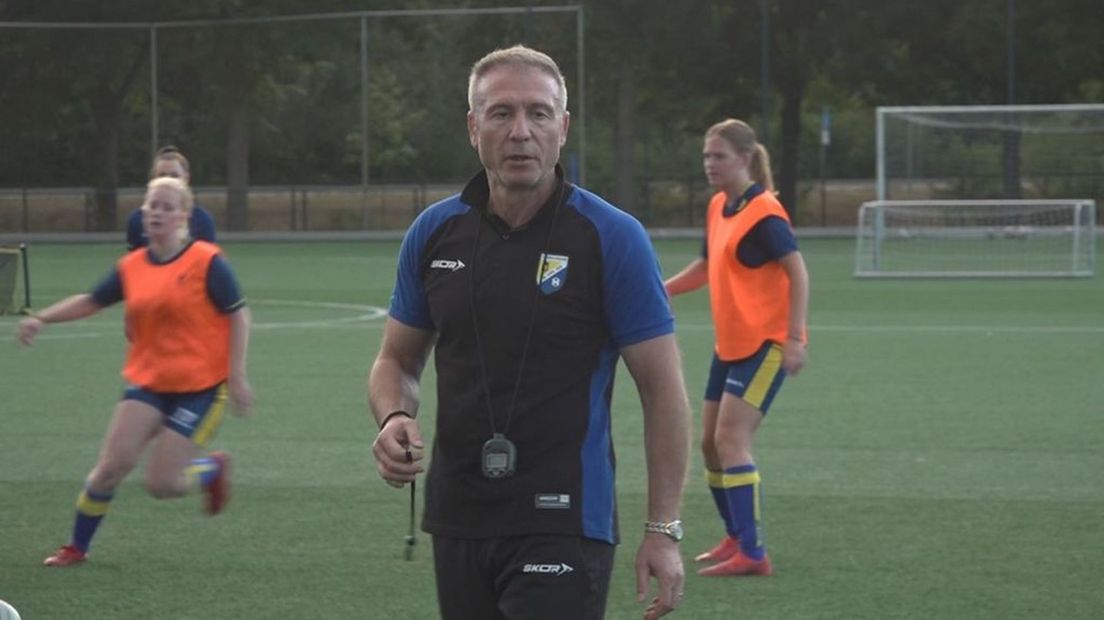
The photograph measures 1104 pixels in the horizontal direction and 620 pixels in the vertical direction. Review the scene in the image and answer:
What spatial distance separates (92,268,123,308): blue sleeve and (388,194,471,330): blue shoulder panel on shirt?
4622 millimetres

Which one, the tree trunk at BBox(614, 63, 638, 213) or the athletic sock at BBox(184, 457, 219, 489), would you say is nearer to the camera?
the athletic sock at BBox(184, 457, 219, 489)

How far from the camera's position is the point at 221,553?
29.7ft

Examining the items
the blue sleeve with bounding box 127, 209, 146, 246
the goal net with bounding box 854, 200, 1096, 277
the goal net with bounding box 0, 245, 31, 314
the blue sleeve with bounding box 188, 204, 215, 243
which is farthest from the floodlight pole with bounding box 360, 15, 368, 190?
the blue sleeve with bounding box 188, 204, 215, 243

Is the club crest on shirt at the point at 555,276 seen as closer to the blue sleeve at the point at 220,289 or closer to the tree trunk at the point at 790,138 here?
the blue sleeve at the point at 220,289

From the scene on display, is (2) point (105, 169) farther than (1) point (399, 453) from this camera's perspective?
Yes

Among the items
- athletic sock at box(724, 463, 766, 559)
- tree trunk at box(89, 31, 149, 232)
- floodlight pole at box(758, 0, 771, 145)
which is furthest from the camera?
tree trunk at box(89, 31, 149, 232)

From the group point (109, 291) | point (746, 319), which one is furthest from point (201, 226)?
point (746, 319)

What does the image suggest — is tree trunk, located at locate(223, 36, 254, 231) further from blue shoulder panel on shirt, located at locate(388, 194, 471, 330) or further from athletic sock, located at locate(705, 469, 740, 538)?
blue shoulder panel on shirt, located at locate(388, 194, 471, 330)

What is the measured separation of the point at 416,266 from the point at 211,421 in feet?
15.0

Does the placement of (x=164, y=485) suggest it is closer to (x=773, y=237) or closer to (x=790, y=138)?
(x=773, y=237)

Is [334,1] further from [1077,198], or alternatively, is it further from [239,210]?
[1077,198]

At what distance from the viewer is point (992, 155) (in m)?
35.3

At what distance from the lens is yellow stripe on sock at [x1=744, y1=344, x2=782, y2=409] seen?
8.63 m

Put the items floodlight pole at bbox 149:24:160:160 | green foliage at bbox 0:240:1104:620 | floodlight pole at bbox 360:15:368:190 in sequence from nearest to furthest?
green foliage at bbox 0:240:1104:620 < floodlight pole at bbox 360:15:368:190 < floodlight pole at bbox 149:24:160:160
